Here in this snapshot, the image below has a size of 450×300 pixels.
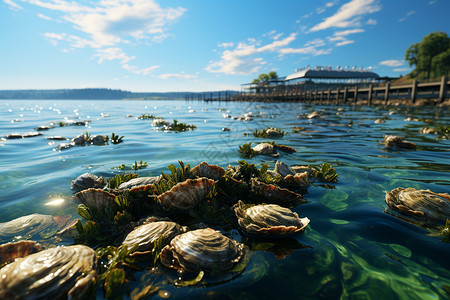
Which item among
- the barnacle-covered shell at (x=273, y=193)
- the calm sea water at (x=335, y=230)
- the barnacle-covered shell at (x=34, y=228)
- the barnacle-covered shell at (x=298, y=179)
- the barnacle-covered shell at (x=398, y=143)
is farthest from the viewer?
the barnacle-covered shell at (x=398, y=143)

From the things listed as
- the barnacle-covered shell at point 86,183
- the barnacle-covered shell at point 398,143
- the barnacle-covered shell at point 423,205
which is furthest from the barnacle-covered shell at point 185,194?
the barnacle-covered shell at point 398,143

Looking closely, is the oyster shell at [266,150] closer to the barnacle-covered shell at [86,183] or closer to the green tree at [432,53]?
the barnacle-covered shell at [86,183]

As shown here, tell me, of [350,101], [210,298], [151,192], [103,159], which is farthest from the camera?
[350,101]

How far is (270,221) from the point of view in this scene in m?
2.75

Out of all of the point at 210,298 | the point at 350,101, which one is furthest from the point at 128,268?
the point at 350,101

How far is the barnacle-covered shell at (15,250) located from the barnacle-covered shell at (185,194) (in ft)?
4.58

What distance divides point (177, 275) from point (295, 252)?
50.8 inches

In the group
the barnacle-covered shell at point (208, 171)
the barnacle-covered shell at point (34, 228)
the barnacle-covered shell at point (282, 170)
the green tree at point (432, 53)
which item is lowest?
the barnacle-covered shell at point (34, 228)

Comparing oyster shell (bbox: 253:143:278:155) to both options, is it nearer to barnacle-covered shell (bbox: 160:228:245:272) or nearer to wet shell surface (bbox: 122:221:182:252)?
wet shell surface (bbox: 122:221:182:252)

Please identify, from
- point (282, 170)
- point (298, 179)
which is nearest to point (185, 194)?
point (282, 170)

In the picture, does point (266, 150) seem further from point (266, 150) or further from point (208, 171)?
point (208, 171)

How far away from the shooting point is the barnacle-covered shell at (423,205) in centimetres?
295

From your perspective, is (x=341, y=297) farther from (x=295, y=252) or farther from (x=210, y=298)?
(x=210, y=298)

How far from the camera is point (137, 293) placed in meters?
1.96
